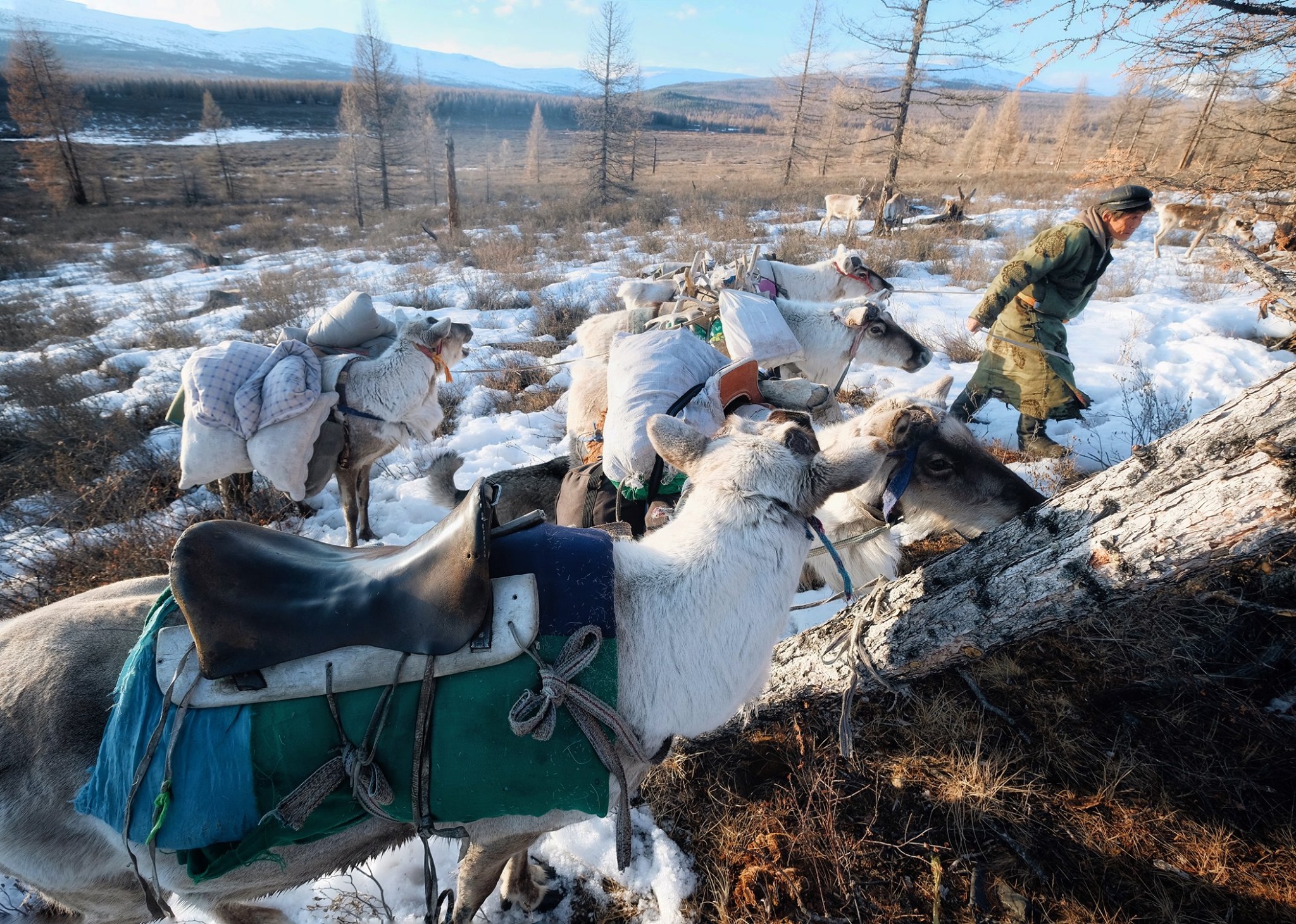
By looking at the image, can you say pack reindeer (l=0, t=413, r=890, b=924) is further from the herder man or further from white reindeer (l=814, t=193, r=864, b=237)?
white reindeer (l=814, t=193, r=864, b=237)

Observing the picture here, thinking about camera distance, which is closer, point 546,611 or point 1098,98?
point 546,611

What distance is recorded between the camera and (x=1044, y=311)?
16.2 ft

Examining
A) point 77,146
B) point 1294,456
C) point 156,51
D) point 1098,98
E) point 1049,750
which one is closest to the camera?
point 1294,456

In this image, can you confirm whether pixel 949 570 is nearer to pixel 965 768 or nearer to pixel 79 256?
pixel 965 768

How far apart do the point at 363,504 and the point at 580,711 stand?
4.04 m

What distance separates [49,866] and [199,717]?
73 cm

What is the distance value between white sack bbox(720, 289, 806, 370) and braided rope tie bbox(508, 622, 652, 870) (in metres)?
2.71

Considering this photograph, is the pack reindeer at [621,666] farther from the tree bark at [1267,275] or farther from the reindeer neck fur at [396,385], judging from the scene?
the reindeer neck fur at [396,385]

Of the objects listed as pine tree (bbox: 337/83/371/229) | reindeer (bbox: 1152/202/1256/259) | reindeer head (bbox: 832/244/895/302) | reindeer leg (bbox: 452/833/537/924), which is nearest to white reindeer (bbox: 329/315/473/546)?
reindeer leg (bbox: 452/833/537/924)

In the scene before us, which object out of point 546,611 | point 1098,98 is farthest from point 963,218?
point 1098,98

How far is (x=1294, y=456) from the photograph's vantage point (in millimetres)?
1296

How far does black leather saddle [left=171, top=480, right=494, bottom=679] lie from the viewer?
1485mm

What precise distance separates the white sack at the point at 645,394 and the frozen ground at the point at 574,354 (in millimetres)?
1639

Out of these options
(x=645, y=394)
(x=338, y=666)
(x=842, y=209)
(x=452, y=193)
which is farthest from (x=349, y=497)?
(x=842, y=209)
